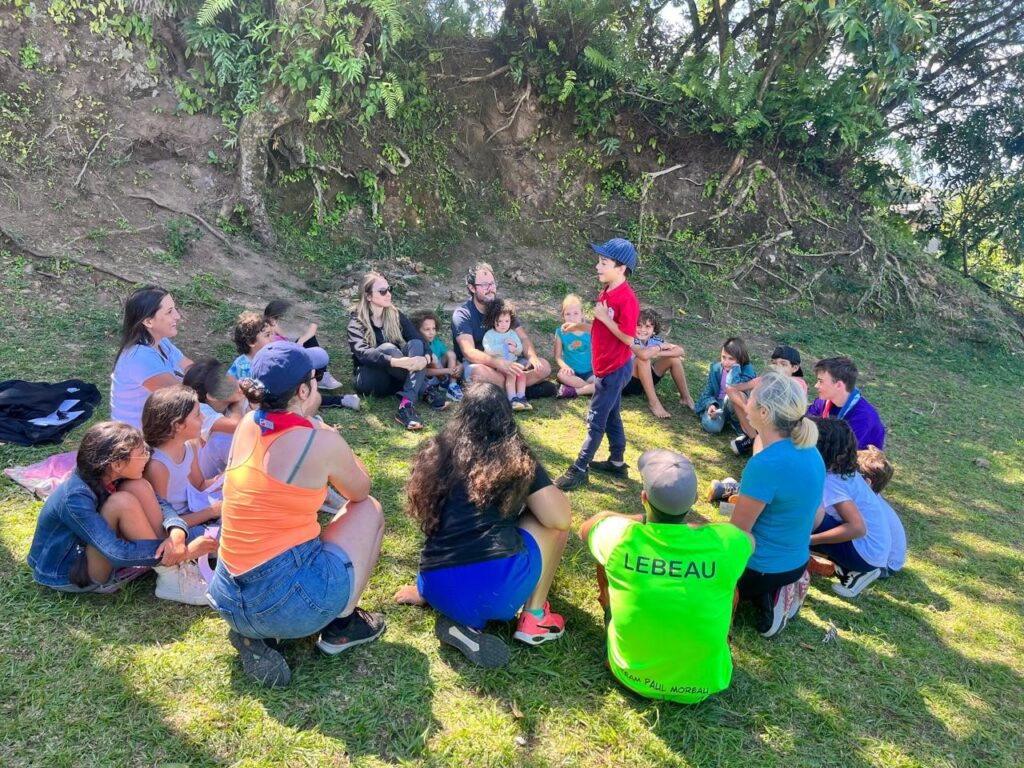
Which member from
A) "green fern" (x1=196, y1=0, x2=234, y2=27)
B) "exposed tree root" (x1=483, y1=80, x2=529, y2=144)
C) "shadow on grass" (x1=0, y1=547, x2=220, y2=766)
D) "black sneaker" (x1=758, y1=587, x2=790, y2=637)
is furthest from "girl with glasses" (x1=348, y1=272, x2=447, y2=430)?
"exposed tree root" (x1=483, y1=80, x2=529, y2=144)

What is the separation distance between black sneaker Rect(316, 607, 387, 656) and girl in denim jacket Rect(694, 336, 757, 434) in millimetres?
3909

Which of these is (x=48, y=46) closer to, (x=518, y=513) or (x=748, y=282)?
(x=518, y=513)

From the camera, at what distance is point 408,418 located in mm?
5227

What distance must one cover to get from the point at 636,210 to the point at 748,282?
95.2 inches

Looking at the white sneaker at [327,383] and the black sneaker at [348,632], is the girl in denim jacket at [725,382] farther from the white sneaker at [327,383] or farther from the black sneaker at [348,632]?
the black sneaker at [348,632]

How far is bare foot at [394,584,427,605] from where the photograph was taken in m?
3.11

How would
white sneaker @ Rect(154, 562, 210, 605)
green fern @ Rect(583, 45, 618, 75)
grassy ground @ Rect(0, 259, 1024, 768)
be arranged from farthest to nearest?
green fern @ Rect(583, 45, 618, 75), white sneaker @ Rect(154, 562, 210, 605), grassy ground @ Rect(0, 259, 1024, 768)

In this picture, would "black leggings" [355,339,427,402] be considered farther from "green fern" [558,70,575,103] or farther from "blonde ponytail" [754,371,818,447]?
"green fern" [558,70,575,103]

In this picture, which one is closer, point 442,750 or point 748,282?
point 442,750

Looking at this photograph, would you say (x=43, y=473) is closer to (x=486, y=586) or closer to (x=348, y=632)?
(x=348, y=632)

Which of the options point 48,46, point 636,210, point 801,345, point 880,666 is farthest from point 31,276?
point 801,345

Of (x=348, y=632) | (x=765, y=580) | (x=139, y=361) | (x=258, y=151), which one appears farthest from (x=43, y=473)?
(x=258, y=151)

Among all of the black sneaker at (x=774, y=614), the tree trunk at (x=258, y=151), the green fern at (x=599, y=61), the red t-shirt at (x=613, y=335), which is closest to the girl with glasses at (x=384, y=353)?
the red t-shirt at (x=613, y=335)

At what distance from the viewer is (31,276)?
648 centimetres
